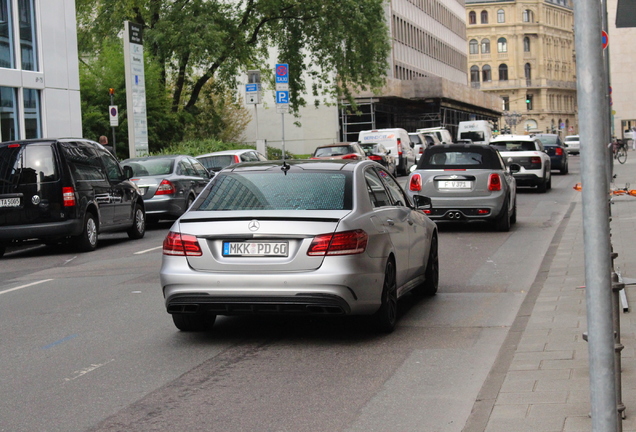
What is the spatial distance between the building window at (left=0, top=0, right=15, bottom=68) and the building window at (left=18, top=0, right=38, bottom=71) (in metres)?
0.46

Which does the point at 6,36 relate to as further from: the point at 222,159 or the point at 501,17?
the point at 501,17

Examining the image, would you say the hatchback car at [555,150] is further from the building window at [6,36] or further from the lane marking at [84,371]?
the lane marking at [84,371]

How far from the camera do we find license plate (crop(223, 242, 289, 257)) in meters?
7.50

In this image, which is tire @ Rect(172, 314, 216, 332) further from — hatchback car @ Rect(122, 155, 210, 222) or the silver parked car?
hatchback car @ Rect(122, 155, 210, 222)

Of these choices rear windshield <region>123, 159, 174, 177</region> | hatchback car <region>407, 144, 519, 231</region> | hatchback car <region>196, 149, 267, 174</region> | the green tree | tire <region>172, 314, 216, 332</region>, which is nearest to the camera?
tire <region>172, 314, 216, 332</region>

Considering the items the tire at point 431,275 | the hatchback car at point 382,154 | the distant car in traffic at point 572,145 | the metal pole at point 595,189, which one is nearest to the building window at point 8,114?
the hatchback car at point 382,154

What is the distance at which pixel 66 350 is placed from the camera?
25.8 feet

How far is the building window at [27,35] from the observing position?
29.0m

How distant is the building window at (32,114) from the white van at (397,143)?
17944mm

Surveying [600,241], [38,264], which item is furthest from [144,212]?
[600,241]

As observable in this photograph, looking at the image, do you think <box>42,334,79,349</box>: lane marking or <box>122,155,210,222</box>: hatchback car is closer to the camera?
<box>42,334,79,349</box>: lane marking

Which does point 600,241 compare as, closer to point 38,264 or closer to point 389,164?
point 38,264

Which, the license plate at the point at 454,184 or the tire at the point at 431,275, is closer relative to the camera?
the tire at the point at 431,275

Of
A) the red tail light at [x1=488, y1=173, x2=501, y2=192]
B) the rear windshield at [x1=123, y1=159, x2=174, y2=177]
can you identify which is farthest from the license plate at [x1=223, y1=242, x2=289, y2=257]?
the rear windshield at [x1=123, y1=159, x2=174, y2=177]
